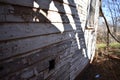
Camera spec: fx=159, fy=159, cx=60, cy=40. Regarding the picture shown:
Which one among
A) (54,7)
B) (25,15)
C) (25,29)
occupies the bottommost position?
(25,29)

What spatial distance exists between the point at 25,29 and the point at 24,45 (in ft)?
0.67

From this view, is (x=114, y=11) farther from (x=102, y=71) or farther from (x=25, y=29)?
(x=25, y=29)

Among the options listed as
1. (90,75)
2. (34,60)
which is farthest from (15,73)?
(90,75)

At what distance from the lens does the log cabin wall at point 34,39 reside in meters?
1.73

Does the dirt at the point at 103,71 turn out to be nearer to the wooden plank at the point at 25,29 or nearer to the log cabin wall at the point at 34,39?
the log cabin wall at the point at 34,39

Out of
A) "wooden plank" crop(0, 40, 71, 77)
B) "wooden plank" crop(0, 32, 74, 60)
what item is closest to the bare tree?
"wooden plank" crop(0, 40, 71, 77)

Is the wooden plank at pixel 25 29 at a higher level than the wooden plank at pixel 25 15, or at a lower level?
lower

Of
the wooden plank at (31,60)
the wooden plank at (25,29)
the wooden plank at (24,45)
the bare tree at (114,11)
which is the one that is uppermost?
the bare tree at (114,11)

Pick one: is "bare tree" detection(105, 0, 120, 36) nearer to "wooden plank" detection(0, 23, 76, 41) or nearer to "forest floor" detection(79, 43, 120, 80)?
"forest floor" detection(79, 43, 120, 80)

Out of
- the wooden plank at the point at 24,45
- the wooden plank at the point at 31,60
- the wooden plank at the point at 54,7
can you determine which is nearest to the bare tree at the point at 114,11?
the wooden plank at the point at 54,7

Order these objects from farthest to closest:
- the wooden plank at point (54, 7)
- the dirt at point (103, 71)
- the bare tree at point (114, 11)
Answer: the bare tree at point (114, 11) < the dirt at point (103, 71) < the wooden plank at point (54, 7)

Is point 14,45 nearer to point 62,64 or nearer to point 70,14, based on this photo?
point 62,64

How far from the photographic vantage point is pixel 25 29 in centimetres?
202

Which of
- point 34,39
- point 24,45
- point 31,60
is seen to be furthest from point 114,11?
point 24,45
